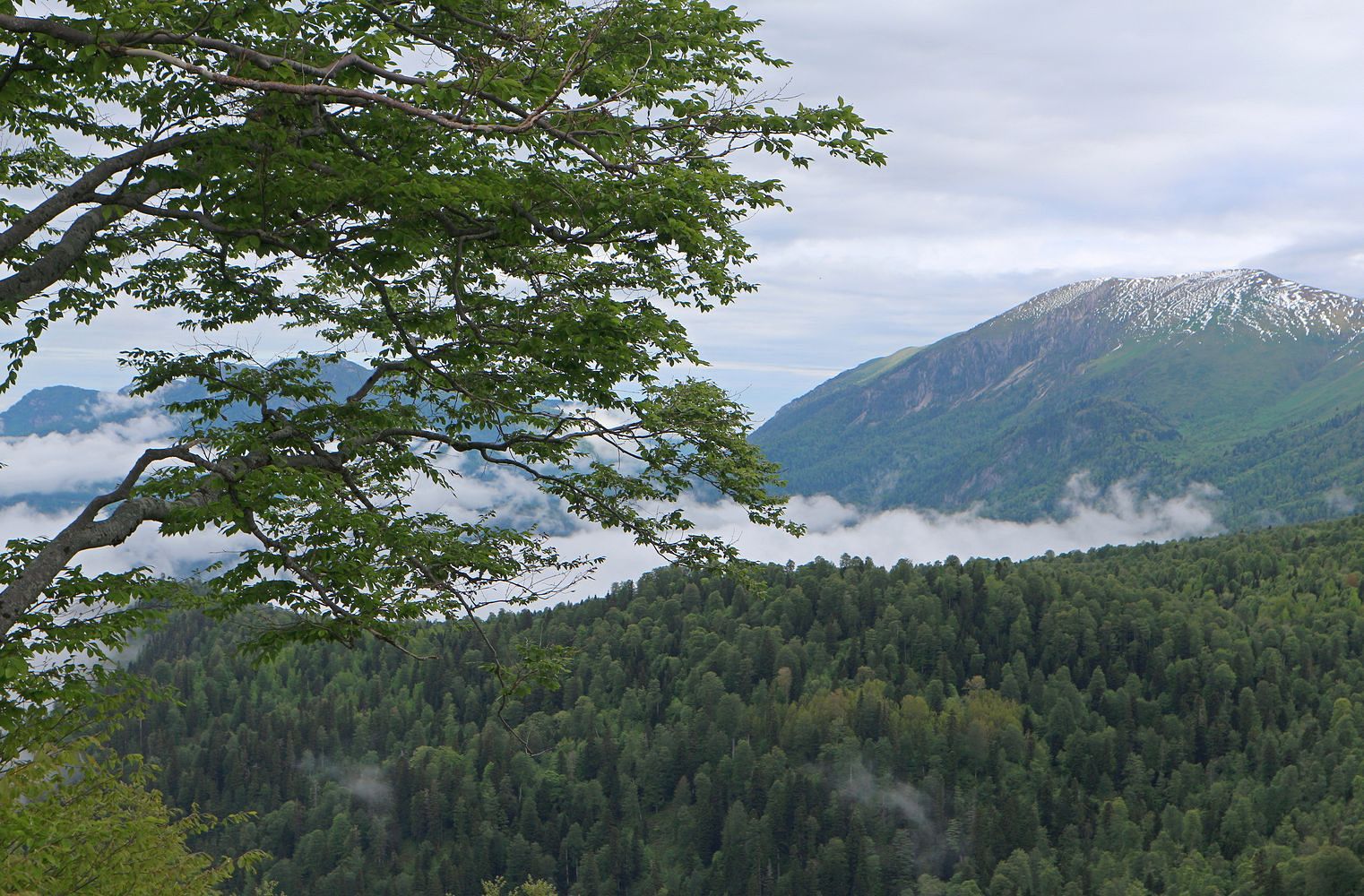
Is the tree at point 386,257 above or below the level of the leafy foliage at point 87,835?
above

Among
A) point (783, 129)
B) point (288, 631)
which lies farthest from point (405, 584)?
point (783, 129)

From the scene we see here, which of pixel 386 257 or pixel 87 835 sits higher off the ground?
pixel 386 257

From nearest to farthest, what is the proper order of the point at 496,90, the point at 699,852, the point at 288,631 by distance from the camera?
the point at 496,90
the point at 288,631
the point at 699,852

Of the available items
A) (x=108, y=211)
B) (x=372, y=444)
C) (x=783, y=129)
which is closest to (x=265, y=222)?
(x=108, y=211)

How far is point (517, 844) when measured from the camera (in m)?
180

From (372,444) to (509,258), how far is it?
174 inches

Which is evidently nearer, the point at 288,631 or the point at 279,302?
the point at 288,631

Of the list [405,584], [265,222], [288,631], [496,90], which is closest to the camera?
[496,90]

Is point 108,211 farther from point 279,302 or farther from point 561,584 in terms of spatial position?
point 561,584

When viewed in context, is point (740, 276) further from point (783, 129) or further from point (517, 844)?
point (517, 844)

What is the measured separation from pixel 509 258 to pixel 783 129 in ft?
15.4

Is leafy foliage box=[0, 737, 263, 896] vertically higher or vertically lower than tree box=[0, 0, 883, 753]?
lower

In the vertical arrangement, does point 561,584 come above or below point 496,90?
below

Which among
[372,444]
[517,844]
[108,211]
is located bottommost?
[517,844]
